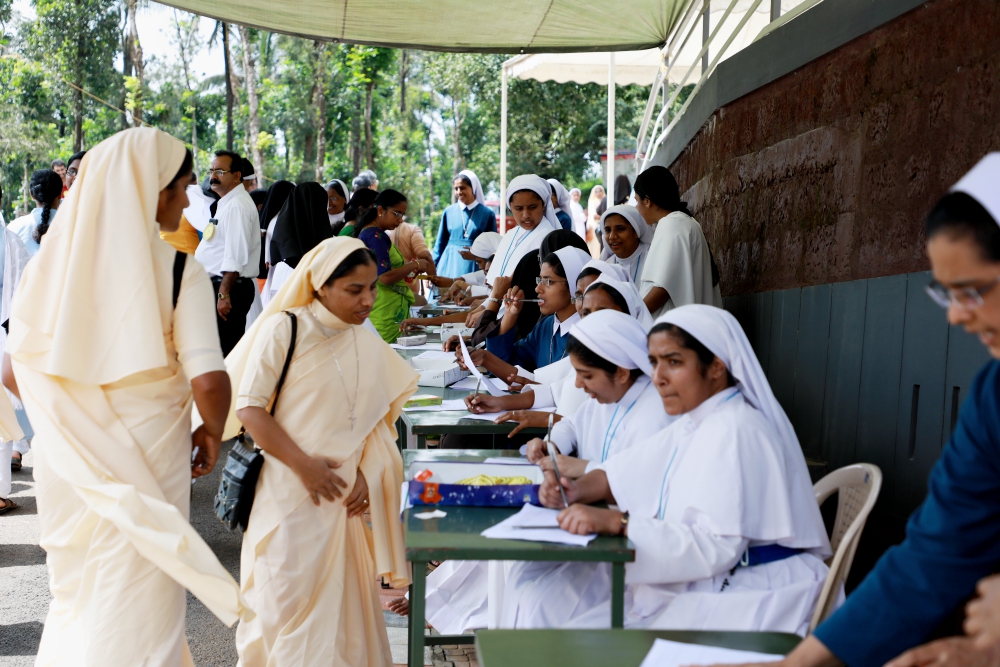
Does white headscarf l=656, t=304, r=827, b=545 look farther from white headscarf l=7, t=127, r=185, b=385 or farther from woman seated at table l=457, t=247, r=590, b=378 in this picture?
woman seated at table l=457, t=247, r=590, b=378

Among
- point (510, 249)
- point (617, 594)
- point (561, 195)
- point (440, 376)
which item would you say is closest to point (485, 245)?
point (561, 195)

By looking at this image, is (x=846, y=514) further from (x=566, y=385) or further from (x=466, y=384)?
(x=466, y=384)

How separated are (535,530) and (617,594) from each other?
0.25 meters

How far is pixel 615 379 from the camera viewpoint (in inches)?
121

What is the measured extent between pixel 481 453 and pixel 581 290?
1223 mm

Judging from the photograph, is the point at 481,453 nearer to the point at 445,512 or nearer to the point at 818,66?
the point at 445,512

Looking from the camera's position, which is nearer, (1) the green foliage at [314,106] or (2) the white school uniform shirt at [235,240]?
(2) the white school uniform shirt at [235,240]

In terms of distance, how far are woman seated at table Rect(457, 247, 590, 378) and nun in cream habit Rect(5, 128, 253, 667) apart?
201 centimetres

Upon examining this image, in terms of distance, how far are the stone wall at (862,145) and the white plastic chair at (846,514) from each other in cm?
84

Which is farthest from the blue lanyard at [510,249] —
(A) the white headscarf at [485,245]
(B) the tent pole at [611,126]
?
(B) the tent pole at [611,126]

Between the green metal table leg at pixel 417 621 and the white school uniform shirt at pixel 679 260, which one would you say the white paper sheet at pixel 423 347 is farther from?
the green metal table leg at pixel 417 621

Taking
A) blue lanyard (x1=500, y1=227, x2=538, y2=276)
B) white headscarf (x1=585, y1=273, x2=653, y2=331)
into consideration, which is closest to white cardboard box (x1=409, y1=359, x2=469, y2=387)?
A: white headscarf (x1=585, y1=273, x2=653, y2=331)

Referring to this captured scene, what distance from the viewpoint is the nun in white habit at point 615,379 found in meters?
3.01

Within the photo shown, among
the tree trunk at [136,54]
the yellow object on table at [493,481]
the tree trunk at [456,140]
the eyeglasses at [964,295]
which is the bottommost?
the yellow object on table at [493,481]
